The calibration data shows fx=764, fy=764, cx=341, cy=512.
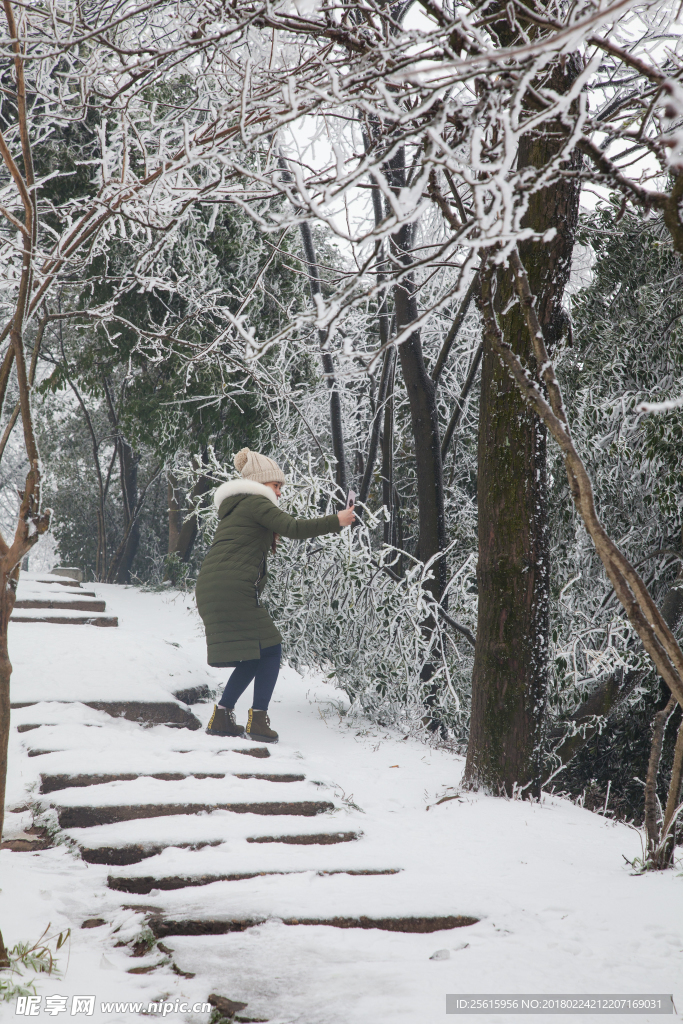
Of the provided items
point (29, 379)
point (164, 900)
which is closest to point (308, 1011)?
point (164, 900)

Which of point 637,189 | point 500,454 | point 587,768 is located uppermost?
point 637,189

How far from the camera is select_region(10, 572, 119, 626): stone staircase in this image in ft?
21.2

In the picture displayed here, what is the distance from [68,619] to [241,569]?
8.86 feet

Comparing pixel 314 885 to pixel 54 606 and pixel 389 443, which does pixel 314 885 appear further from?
pixel 54 606

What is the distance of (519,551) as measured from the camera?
3.76 meters

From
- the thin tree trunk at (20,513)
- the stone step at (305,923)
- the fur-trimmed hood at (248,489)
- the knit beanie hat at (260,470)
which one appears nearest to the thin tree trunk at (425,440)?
the knit beanie hat at (260,470)

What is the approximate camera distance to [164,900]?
89.5 inches

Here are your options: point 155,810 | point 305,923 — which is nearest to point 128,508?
point 155,810

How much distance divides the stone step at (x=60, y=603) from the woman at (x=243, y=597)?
9.78 ft

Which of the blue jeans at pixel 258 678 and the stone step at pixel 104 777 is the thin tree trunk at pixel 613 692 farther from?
the stone step at pixel 104 777

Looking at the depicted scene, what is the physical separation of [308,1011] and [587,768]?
443 cm

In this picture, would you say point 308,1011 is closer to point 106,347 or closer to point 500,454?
point 500,454

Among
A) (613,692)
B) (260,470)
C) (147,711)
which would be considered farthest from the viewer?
(613,692)

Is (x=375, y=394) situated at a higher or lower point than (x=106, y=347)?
lower
